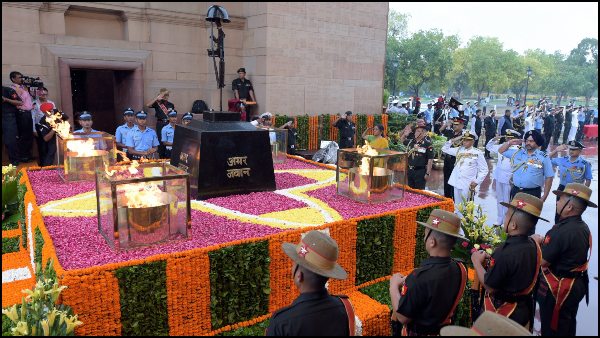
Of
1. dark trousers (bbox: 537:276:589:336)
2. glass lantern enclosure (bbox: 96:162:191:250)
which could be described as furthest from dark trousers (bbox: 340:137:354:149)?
glass lantern enclosure (bbox: 96:162:191:250)

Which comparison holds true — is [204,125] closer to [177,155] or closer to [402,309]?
[177,155]

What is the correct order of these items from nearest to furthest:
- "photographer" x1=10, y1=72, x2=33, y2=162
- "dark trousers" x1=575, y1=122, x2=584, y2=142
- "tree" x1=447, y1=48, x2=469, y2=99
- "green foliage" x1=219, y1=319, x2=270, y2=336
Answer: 1. "green foliage" x1=219, y1=319, x2=270, y2=336
2. "photographer" x1=10, y1=72, x2=33, y2=162
3. "dark trousers" x1=575, y1=122, x2=584, y2=142
4. "tree" x1=447, y1=48, x2=469, y2=99

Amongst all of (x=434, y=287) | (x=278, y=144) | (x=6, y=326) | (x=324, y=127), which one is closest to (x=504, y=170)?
(x=278, y=144)

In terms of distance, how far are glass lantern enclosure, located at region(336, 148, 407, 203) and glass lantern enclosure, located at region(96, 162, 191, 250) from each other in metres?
2.84

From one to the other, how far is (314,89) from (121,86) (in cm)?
800

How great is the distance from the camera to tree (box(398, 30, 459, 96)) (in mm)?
61688

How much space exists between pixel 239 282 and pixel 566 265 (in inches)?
155

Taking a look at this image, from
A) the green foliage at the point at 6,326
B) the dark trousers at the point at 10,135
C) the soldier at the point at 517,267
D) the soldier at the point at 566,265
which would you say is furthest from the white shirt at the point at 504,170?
the dark trousers at the point at 10,135

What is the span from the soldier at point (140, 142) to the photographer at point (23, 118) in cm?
434

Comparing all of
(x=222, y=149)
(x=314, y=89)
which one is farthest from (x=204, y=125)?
(x=314, y=89)

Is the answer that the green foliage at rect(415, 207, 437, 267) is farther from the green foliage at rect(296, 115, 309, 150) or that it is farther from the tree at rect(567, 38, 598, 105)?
the tree at rect(567, 38, 598, 105)

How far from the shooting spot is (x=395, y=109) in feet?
90.4

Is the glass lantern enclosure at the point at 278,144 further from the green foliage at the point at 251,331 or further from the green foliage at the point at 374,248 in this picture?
the green foliage at the point at 251,331

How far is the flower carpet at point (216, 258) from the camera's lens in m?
4.33
